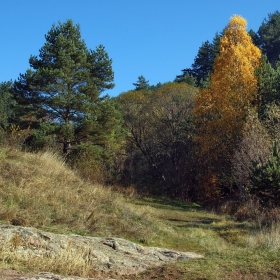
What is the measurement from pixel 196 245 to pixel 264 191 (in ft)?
16.8

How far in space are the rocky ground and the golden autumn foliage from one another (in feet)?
53.8

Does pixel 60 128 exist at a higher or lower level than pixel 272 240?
higher

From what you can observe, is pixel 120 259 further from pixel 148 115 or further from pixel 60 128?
pixel 148 115

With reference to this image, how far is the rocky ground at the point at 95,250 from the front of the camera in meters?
6.59

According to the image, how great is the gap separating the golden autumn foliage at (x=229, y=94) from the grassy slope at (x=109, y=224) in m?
9.14

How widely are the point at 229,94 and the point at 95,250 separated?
60.7 feet

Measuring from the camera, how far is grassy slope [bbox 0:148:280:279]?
6863 mm

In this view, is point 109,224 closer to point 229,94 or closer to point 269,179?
point 269,179

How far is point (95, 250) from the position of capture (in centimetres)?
726

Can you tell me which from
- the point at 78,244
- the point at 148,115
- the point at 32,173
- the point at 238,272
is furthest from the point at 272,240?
the point at 148,115

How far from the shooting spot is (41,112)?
77.6ft

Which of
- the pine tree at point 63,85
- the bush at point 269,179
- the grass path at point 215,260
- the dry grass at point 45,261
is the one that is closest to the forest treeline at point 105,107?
the pine tree at point 63,85

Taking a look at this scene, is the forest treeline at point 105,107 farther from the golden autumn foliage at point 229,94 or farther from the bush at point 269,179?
the bush at point 269,179

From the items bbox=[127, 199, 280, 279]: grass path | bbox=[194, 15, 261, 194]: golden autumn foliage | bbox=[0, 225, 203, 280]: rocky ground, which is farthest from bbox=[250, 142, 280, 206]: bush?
bbox=[194, 15, 261, 194]: golden autumn foliage
